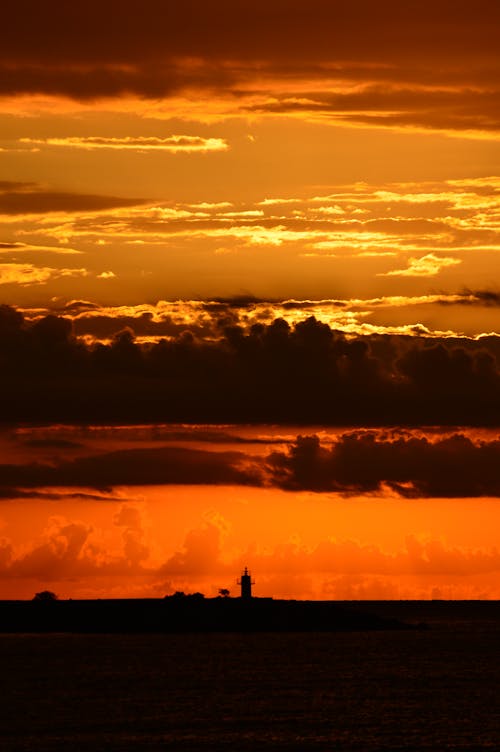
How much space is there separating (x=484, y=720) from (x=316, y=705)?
15867 mm

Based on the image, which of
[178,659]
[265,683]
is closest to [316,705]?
[265,683]

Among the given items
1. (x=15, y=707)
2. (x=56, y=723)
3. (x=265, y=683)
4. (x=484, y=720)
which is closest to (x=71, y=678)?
(x=265, y=683)

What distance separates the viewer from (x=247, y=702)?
416 feet

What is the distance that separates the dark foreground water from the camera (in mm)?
102481

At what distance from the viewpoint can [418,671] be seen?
16150 centimetres

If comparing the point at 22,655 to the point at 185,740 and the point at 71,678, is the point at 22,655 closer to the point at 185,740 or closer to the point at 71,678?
the point at 71,678

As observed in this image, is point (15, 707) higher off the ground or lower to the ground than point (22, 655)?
lower

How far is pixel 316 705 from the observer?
124m

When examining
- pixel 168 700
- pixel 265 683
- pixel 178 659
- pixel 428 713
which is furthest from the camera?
pixel 178 659

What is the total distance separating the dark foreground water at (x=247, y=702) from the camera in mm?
102481

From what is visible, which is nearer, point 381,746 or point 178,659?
point 381,746

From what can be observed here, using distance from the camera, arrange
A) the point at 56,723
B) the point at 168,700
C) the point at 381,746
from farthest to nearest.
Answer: the point at 168,700
the point at 56,723
the point at 381,746

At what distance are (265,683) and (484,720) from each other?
36.0 metres

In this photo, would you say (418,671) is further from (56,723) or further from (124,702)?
(56,723)
